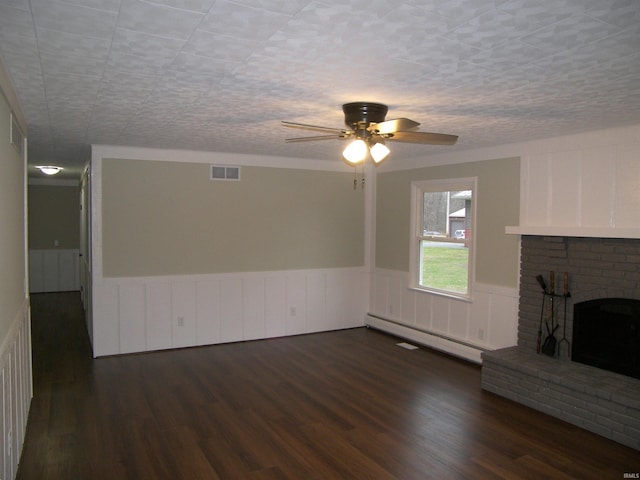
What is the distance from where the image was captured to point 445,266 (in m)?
5.94

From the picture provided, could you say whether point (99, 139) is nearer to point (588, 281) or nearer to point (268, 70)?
point (268, 70)

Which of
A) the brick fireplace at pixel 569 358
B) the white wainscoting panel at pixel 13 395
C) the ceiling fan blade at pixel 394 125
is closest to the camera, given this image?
the white wainscoting panel at pixel 13 395

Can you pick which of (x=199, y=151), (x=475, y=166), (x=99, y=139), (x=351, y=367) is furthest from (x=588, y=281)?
(x=99, y=139)

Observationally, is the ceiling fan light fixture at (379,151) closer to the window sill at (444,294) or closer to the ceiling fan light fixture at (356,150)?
the ceiling fan light fixture at (356,150)

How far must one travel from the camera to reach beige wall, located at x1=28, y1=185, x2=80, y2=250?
32.5ft

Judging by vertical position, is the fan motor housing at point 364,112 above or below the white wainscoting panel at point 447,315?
above

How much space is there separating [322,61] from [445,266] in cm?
409

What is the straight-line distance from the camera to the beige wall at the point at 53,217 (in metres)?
9.90

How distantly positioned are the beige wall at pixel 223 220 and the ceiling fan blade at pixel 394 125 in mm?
3241

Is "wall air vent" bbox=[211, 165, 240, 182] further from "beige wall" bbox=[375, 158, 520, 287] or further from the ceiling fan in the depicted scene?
the ceiling fan

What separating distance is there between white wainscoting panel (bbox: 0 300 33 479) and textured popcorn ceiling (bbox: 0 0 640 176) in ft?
5.29

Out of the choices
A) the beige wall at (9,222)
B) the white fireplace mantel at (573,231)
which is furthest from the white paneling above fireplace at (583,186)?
the beige wall at (9,222)

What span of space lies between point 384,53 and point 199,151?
13.1ft

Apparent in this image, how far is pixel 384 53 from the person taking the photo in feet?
7.43
